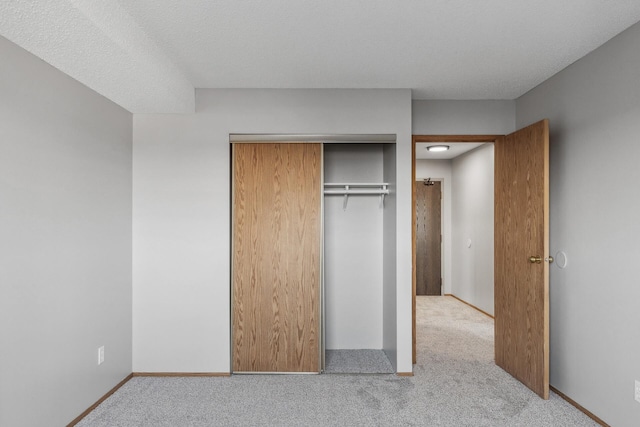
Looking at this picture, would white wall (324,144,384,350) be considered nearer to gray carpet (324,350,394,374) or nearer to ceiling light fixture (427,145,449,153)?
gray carpet (324,350,394,374)

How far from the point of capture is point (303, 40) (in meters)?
2.47

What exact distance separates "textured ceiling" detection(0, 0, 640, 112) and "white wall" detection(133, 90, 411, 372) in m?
0.18

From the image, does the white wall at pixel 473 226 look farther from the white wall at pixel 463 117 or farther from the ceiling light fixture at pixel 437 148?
the white wall at pixel 463 117

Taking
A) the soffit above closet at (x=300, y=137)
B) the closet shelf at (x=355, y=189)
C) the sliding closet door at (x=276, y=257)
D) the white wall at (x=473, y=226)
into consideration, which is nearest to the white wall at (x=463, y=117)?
the soffit above closet at (x=300, y=137)

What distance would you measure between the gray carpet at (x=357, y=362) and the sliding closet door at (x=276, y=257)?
23 centimetres

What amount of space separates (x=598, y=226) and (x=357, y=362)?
225 centimetres

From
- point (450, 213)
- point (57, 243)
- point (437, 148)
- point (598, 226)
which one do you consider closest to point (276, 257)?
point (57, 243)

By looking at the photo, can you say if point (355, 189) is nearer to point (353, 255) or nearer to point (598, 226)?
point (353, 255)

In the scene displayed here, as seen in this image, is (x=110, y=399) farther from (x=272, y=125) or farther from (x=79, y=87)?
(x=272, y=125)

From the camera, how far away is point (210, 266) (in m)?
3.36

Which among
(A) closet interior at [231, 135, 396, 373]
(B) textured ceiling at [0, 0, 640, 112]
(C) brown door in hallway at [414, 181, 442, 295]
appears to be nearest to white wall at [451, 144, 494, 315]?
(C) brown door in hallway at [414, 181, 442, 295]

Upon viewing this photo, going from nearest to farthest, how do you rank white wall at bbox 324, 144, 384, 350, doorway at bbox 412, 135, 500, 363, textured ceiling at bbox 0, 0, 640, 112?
textured ceiling at bbox 0, 0, 640, 112 → white wall at bbox 324, 144, 384, 350 → doorway at bbox 412, 135, 500, 363

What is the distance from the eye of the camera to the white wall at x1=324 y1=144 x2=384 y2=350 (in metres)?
4.01

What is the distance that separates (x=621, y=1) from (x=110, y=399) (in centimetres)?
414
